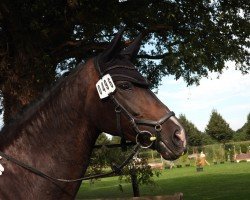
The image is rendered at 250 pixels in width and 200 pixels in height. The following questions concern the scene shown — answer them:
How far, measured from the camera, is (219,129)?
73438 mm

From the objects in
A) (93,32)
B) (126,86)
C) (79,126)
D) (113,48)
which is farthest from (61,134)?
(93,32)

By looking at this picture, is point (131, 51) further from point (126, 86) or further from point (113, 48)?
point (126, 86)

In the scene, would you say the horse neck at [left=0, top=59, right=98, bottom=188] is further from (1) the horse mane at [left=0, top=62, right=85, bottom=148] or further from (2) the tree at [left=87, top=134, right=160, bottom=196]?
(2) the tree at [left=87, top=134, right=160, bottom=196]

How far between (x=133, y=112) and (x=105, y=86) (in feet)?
0.97

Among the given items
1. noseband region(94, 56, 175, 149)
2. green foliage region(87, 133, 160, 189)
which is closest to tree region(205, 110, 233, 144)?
green foliage region(87, 133, 160, 189)

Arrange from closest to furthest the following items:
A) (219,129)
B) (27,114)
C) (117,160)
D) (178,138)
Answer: (178,138) < (27,114) < (117,160) < (219,129)

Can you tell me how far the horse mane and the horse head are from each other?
343 mm

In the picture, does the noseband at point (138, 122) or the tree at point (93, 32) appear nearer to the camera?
the noseband at point (138, 122)

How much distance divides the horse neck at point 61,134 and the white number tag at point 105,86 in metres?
0.17

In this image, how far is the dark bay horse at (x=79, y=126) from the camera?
3434 mm

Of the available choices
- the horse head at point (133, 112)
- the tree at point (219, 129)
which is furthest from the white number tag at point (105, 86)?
the tree at point (219, 129)

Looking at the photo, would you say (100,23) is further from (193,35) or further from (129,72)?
(129,72)

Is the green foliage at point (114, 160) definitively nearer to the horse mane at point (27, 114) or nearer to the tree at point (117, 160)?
the tree at point (117, 160)

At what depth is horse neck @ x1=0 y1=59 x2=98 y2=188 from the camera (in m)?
3.54
